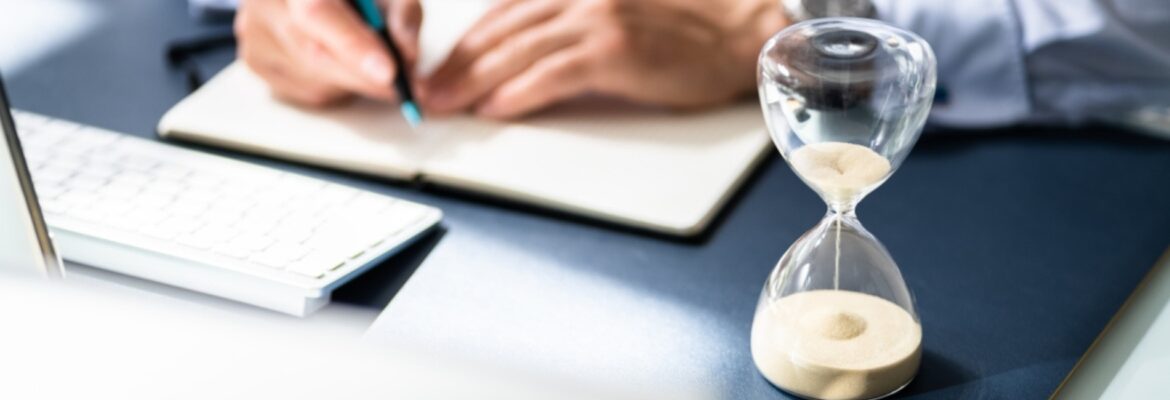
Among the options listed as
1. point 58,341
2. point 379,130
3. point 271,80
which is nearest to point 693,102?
point 379,130

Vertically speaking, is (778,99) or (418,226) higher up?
(778,99)

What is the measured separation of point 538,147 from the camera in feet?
3.26

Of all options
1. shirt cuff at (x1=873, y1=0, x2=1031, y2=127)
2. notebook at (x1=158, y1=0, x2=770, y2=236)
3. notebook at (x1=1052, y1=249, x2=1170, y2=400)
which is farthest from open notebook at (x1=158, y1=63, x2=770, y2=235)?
notebook at (x1=1052, y1=249, x2=1170, y2=400)

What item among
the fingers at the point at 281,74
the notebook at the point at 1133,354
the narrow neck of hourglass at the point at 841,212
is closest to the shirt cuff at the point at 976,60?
the notebook at the point at 1133,354

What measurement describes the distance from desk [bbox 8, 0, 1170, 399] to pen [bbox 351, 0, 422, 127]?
74mm

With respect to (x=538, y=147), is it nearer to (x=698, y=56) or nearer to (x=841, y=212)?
(x=698, y=56)

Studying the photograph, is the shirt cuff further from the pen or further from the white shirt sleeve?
the pen

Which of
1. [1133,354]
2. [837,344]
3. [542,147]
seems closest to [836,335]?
[837,344]

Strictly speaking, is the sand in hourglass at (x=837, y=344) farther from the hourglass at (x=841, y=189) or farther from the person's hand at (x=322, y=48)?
the person's hand at (x=322, y=48)

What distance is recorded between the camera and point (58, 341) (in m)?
0.54

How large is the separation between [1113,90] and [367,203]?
0.58 meters

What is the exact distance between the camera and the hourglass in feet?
2.28

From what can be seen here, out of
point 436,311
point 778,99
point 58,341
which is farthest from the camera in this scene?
point 436,311

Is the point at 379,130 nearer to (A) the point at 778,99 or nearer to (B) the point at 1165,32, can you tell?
(A) the point at 778,99
